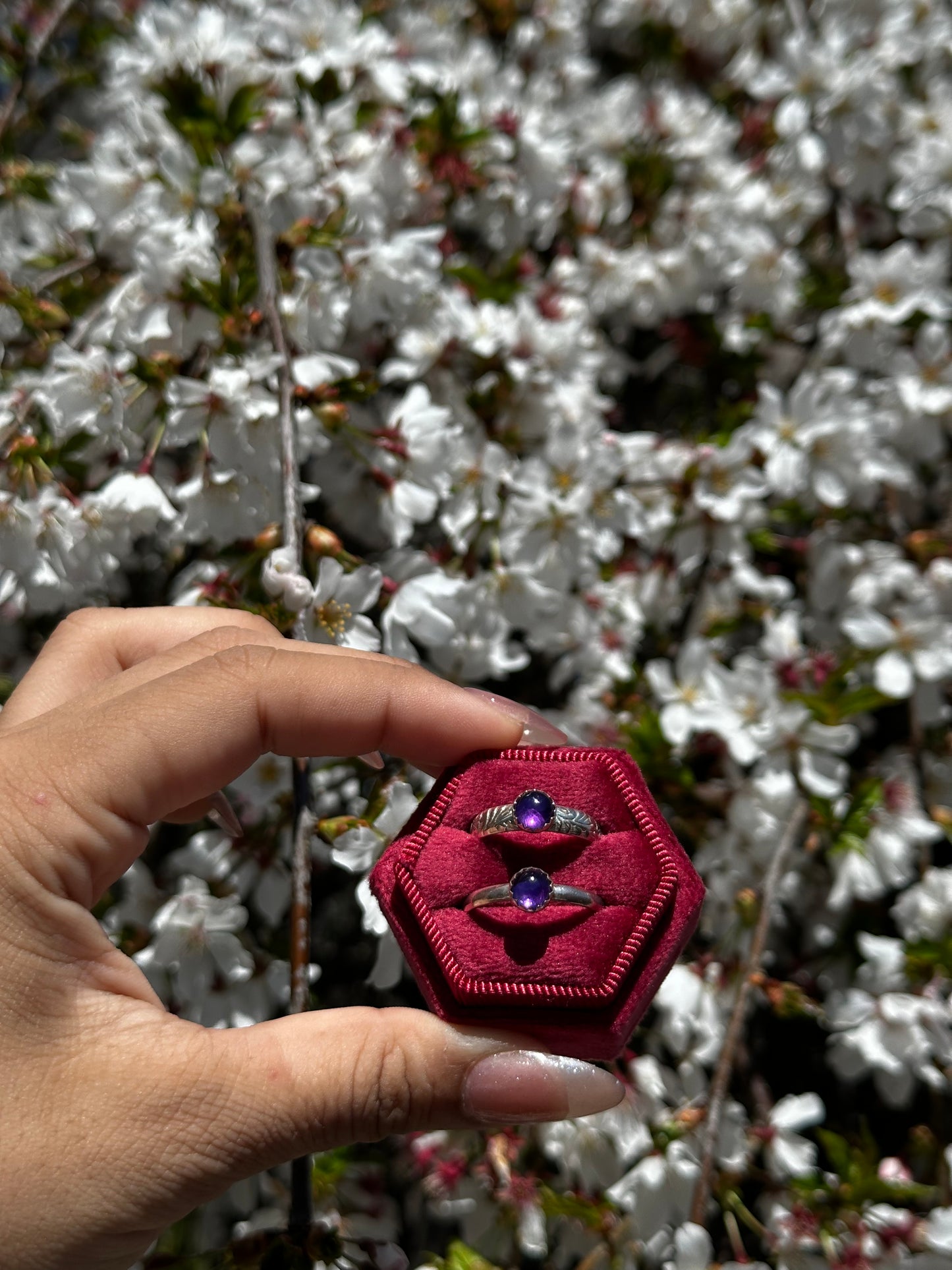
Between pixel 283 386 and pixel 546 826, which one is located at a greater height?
pixel 283 386

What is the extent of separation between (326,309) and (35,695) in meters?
0.79

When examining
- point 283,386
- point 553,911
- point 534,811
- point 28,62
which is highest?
point 28,62

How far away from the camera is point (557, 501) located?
1588 millimetres

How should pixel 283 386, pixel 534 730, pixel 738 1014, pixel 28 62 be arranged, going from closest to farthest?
pixel 534 730, pixel 283 386, pixel 738 1014, pixel 28 62

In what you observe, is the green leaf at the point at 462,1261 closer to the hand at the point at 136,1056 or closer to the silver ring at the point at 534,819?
the hand at the point at 136,1056

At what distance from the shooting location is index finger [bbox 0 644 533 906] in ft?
2.72

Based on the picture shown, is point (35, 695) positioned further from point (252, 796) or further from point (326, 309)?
point (326, 309)

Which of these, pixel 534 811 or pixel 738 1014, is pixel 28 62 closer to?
pixel 534 811

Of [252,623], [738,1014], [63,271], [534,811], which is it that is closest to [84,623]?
[252,623]

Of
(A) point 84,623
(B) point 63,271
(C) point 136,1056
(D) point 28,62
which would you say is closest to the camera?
(C) point 136,1056

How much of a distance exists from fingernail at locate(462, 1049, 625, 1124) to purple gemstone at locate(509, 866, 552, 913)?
138 millimetres

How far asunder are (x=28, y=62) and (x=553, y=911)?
2.41 metres

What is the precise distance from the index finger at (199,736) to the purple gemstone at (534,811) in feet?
0.59

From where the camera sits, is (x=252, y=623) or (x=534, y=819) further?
(x=252, y=623)
